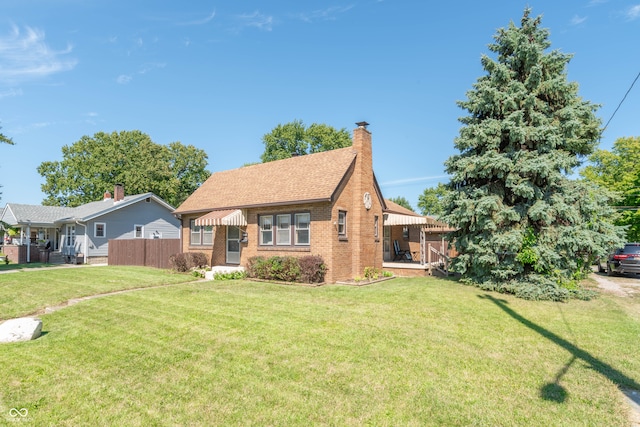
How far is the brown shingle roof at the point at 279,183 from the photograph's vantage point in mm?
14836

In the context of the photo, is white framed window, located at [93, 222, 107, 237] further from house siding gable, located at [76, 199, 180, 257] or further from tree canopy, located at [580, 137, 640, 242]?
tree canopy, located at [580, 137, 640, 242]

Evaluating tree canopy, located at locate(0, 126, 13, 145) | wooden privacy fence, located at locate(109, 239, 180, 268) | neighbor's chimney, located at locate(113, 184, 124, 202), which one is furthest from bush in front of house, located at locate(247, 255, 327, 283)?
neighbor's chimney, located at locate(113, 184, 124, 202)

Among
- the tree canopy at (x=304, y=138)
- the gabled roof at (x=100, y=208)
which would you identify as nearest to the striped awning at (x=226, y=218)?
the gabled roof at (x=100, y=208)

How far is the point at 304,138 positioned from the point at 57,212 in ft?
94.1

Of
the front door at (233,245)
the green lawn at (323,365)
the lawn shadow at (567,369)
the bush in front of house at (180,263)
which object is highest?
the front door at (233,245)

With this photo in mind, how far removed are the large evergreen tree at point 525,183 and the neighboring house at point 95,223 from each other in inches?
961

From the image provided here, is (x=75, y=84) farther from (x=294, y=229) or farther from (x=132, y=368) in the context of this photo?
(x=132, y=368)

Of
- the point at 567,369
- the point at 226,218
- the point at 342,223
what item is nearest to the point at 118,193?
the point at 226,218

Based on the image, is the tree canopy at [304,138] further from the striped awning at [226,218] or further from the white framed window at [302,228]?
the white framed window at [302,228]

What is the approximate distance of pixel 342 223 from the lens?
1515cm

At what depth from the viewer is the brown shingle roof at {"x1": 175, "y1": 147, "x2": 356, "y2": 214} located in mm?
14836

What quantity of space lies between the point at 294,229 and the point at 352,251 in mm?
2776

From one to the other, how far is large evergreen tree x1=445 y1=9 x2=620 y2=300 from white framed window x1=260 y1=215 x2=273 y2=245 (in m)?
7.77

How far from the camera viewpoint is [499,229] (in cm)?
1238
